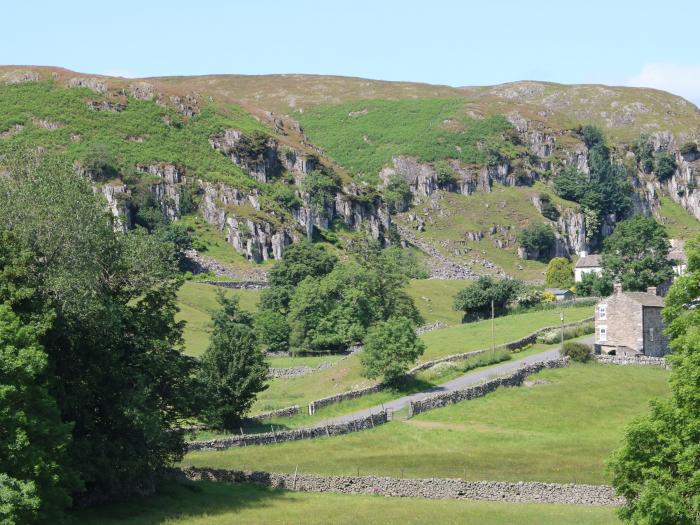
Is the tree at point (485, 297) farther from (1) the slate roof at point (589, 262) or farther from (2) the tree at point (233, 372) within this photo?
(2) the tree at point (233, 372)

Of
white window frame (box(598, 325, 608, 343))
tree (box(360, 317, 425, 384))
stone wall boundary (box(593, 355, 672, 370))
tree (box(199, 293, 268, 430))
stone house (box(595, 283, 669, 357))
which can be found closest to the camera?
tree (box(199, 293, 268, 430))

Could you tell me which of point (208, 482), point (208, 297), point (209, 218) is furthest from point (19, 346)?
point (209, 218)

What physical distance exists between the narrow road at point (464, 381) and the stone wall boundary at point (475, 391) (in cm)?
153

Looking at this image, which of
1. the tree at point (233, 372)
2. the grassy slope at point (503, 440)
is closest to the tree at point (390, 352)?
the grassy slope at point (503, 440)

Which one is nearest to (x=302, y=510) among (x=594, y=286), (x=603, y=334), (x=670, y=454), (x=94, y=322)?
(x=94, y=322)

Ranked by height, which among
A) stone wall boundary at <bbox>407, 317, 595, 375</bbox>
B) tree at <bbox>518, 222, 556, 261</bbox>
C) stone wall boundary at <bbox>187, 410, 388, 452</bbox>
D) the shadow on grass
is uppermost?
tree at <bbox>518, 222, 556, 261</bbox>

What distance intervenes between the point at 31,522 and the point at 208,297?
89.6 m

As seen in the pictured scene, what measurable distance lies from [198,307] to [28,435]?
271 ft

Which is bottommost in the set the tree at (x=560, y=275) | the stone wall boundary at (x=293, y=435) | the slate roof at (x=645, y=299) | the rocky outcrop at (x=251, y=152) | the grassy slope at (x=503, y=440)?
the grassy slope at (x=503, y=440)

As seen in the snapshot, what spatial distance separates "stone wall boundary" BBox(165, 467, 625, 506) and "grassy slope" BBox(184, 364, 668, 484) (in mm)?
2927

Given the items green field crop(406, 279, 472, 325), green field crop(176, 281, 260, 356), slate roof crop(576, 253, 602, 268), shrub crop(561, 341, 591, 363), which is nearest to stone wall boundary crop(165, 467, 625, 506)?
shrub crop(561, 341, 591, 363)

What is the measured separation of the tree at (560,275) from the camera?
15338 cm

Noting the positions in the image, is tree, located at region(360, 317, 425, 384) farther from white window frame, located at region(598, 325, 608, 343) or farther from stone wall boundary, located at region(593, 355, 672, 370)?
white window frame, located at region(598, 325, 608, 343)

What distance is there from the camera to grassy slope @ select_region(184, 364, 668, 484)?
2125 inches
